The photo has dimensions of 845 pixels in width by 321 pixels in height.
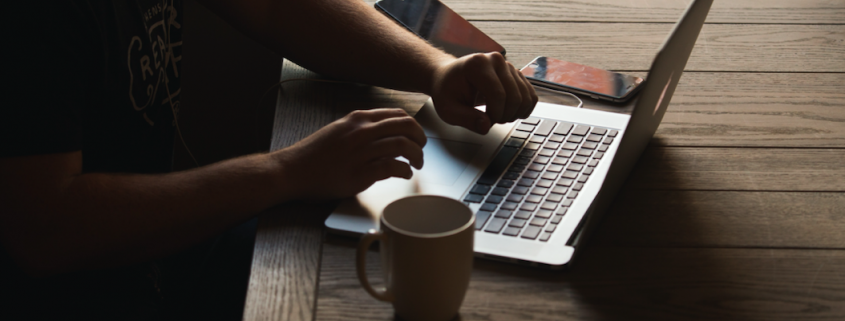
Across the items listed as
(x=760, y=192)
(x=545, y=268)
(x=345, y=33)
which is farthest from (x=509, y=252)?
(x=345, y=33)

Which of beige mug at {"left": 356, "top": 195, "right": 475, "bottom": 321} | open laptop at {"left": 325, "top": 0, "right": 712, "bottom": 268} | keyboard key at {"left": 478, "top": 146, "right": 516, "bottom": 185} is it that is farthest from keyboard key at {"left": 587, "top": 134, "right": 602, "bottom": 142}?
beige mug at {"left": 356, "top": 195, "right": 475, "bottom": 321}

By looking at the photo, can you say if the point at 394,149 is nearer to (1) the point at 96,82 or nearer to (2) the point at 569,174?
(2) the point at 569,174

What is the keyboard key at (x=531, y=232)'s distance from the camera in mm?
628

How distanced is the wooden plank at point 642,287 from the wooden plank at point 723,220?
2cm

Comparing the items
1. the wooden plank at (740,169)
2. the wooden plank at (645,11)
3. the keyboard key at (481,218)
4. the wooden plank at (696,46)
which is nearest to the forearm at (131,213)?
the keyboard key at (481,218)

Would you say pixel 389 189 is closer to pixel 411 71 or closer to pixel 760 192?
pixel 411 71

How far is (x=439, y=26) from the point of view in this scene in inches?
44.6

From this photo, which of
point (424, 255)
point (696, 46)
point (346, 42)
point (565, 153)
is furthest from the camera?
point (696, 46)

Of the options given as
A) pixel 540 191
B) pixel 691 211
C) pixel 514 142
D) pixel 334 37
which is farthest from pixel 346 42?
pixel 691 211

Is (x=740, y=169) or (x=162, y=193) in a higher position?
(x=162, y=193)

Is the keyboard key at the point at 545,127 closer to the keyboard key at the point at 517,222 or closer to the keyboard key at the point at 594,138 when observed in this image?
the keyboard key at the point at 594,138

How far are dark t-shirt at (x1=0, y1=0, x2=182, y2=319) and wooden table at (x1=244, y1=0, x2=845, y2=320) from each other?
0.60ft

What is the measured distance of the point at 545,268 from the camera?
0.60 metres

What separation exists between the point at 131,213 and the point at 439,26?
0.64 metres
